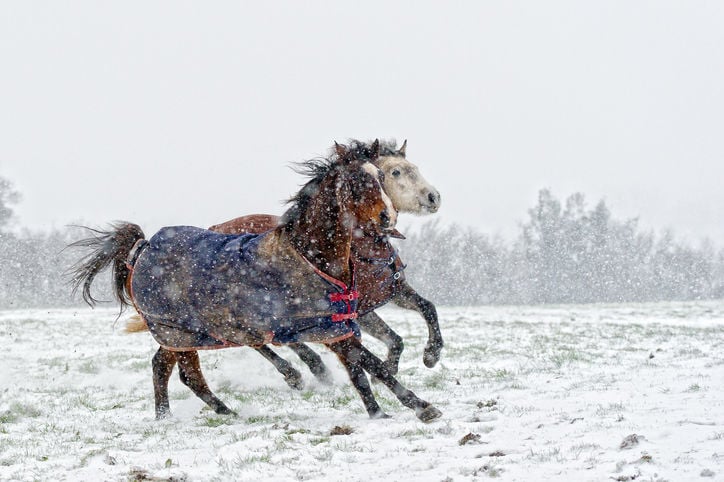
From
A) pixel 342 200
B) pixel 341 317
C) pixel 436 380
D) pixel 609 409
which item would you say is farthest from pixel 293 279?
pixel 436 380

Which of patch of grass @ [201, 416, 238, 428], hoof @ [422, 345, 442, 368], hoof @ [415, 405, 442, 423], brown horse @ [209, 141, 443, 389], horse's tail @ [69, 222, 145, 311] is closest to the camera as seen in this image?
hoof @ [415, 405, 442, 423]

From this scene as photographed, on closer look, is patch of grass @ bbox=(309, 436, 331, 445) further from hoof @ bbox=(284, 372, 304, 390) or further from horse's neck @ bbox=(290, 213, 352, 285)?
A: hoof @ bbox=(284, 372, 304, 390)

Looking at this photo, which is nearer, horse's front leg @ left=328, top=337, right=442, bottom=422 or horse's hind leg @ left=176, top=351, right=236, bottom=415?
horse's front leg @ left=328, top=337, right=442, bottom=422

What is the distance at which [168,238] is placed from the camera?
6.53 metres

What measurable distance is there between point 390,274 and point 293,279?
5.22 ft

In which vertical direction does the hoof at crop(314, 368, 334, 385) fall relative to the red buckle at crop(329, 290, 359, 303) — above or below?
below

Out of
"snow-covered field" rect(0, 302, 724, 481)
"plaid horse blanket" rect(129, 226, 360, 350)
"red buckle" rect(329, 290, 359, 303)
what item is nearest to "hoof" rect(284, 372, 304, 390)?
"snow-covered field" rect(0, 302, 724, 481)

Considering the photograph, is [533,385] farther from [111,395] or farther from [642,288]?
[642,288]

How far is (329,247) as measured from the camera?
5.46 metres

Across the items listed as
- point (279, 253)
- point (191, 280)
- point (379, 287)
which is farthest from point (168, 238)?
point (379, 287)

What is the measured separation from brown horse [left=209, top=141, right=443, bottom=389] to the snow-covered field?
1.18ft

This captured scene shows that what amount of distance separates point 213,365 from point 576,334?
A: 6.90 meters

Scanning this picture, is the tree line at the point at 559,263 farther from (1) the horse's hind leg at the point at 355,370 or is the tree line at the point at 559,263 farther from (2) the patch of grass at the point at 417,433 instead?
(2) the patch of grass at the point at 417,433

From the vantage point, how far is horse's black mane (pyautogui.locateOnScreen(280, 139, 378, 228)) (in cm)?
570
